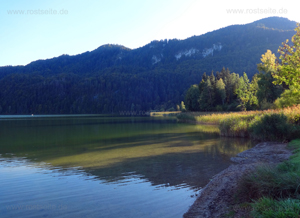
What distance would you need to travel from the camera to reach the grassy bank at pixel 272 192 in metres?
4.86

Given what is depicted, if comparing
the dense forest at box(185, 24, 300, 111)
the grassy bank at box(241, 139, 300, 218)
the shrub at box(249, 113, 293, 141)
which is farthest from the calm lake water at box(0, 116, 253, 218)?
the dense forest at box(185, 24, 300, 111)

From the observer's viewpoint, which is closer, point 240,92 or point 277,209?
point 277,209

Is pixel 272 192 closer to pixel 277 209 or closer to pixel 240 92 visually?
pixel 277 209

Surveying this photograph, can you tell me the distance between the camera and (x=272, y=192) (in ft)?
19.9

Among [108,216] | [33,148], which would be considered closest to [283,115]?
[108,216]

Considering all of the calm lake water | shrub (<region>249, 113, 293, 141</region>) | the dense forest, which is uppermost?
the dense forest

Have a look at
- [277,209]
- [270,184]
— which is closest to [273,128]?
[270,184]

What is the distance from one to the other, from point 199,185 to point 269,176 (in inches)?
173

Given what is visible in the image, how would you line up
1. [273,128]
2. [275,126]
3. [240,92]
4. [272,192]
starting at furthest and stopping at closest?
[240,92]
[273,128]
[275,126]
[272,192]

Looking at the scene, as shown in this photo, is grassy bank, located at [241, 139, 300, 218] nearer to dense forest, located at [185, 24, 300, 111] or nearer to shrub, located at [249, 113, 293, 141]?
shrub, located at [249, 113, 293, 141]

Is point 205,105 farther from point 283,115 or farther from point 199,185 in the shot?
point 199,185

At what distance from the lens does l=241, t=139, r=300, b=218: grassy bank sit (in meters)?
4.86

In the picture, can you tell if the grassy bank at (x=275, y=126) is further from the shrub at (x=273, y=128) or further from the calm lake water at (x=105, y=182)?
the calm lake water at (x=105, y=182)

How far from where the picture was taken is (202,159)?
16.0 meters
